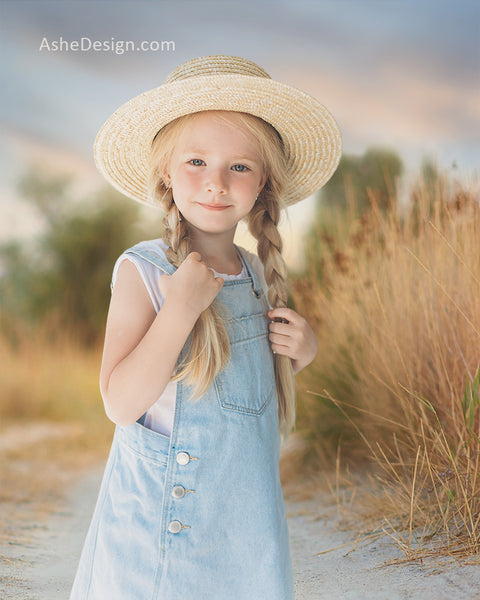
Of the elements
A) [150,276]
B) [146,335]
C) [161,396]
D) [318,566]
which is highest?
[150,276]

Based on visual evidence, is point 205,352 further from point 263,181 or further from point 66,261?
point 66,261

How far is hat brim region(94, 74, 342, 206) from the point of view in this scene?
1.18m

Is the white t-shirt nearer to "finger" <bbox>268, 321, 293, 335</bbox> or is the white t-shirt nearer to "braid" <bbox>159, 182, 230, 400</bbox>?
"braid" <bbox>159, 182, 230, 400</bbox>

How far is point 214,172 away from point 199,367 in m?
0.38

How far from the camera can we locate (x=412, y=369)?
2.07 metres

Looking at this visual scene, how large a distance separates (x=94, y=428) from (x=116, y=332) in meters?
3.18

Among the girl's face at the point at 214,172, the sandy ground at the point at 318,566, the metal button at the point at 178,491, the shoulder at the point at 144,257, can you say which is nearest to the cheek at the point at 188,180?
the girl's face at the point at 214,172

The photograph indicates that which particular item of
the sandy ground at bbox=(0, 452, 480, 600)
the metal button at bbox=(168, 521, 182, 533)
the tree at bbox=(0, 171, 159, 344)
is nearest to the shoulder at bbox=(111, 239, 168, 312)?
the metal button at bbox=(168, 521, 182, 533)

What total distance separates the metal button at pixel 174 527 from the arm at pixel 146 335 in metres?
0.20

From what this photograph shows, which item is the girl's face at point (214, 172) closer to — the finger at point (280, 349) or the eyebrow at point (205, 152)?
the eyebrow at point (205, 152)

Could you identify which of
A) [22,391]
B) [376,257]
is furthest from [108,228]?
[376,257]

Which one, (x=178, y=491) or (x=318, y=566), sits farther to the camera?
(x=318, y=566)
